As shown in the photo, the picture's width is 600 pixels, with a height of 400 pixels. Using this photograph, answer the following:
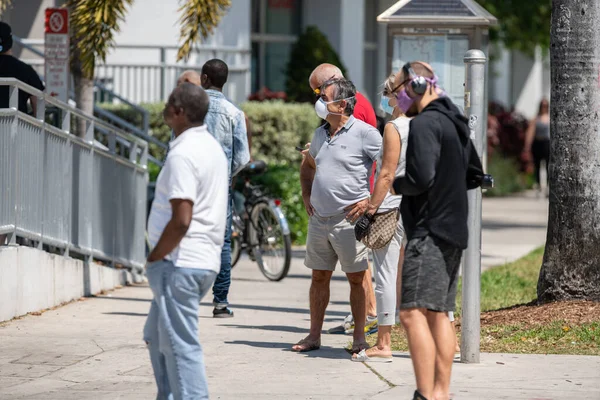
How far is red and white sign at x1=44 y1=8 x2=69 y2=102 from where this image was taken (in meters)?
11.4

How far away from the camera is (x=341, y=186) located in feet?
25.1

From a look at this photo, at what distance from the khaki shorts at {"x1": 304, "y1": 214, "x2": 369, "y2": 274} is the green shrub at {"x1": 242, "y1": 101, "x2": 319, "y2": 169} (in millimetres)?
10208

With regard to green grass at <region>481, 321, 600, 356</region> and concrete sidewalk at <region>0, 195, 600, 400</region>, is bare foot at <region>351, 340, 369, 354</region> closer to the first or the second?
concrete sidewalk at <region>0, 195, 600, 400</region>

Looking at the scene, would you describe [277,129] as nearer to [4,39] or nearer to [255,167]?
[255,167]

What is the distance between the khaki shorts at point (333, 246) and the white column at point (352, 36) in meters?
14.9

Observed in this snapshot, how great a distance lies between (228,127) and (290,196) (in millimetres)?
5818

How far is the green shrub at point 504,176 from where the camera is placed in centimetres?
2544

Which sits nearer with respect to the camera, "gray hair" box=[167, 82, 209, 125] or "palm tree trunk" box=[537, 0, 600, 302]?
"gray hair" box=[167, 82, 209, 125]

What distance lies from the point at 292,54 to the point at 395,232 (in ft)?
46.9

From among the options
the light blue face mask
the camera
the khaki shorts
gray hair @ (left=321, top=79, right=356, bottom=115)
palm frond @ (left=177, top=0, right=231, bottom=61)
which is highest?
palm frond @ (left=177, top=0, right=231, bottom=61)

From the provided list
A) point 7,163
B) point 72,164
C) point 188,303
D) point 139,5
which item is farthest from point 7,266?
point 139,5

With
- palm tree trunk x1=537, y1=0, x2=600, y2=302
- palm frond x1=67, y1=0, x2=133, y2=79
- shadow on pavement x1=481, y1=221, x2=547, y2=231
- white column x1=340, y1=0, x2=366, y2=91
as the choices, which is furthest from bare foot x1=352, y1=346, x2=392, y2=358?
white column x1=340, y1=0, x2=366, y2=91

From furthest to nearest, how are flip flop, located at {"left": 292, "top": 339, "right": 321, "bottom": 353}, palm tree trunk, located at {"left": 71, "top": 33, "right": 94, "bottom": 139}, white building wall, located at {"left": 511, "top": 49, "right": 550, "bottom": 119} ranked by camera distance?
1. white building wall, located at {"left": 511, "top": 49, "right": 550, "bottom": 119}
2. palm tree trunk, located at {"left": 71, "top": 33, "right": 94, "bottom": 139}
3. flip flop, located at {"left": 292, "top": 339, "right": 321, "bottom": 353}

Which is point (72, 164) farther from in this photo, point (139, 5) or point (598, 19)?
point (139, 5)
